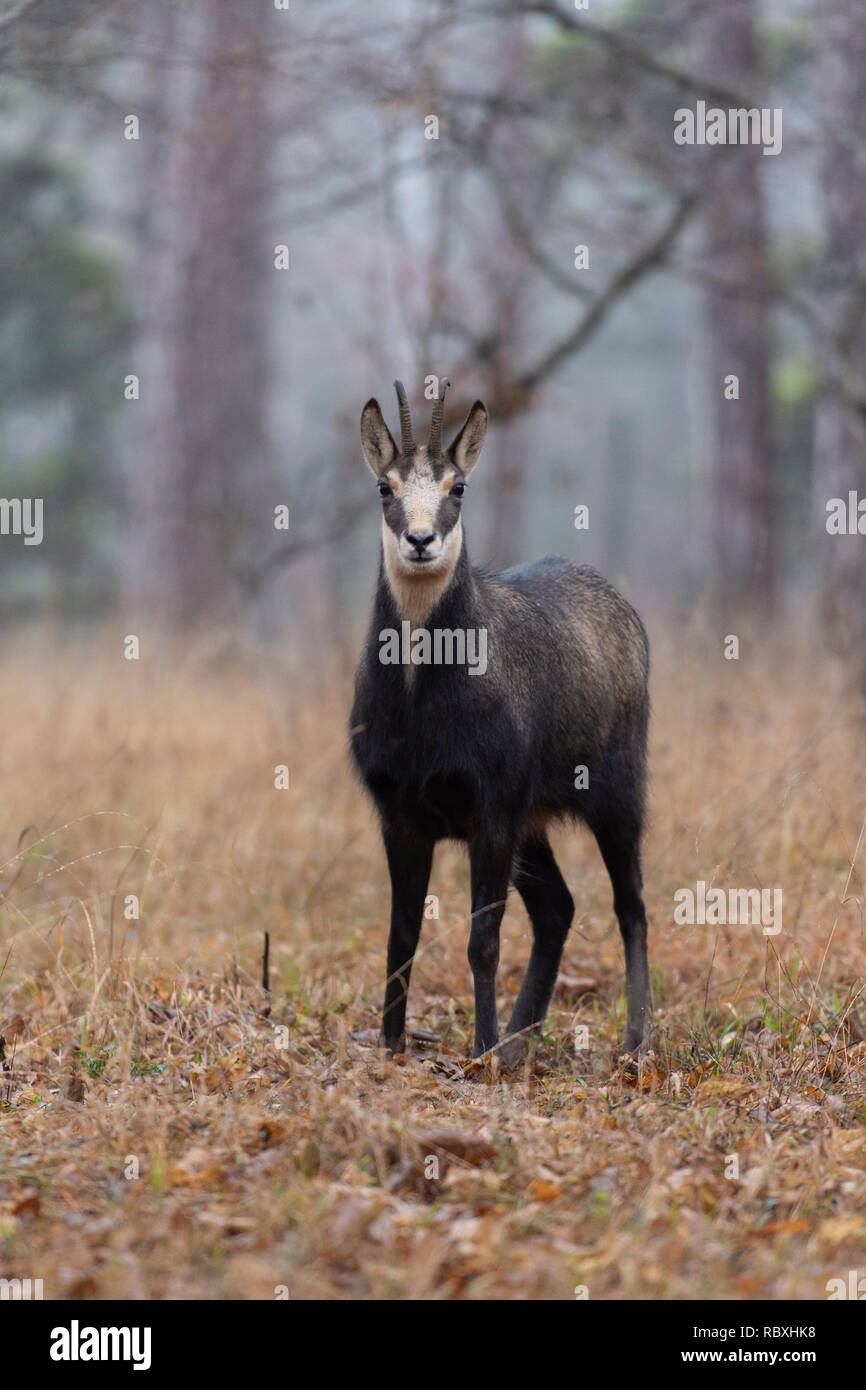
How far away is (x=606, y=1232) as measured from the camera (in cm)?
412

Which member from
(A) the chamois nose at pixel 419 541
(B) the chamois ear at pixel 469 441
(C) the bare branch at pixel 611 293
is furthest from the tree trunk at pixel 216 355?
(A) the chamois nose at pixel 419 541

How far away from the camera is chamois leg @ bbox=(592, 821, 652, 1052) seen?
20.9 ft

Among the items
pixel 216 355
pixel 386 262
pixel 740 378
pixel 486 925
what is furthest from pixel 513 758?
pixel 386 262

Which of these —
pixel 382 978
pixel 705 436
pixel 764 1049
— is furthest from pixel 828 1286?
pixel 705 436

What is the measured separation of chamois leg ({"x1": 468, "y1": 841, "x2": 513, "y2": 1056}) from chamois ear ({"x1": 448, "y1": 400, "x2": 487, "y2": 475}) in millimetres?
1466

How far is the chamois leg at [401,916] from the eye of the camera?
19.3 ft

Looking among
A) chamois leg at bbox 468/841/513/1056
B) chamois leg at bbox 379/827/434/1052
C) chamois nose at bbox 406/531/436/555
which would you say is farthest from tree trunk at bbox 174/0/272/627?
chamois nose at bbox 406/531/436/555

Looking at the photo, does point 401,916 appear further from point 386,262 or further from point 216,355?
point 386,262

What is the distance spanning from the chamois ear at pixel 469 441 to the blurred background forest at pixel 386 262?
258 cm

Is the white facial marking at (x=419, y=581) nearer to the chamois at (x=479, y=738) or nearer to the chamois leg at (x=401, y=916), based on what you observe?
the chamois at (x=479, y=738)

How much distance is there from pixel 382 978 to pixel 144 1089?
1.87 metres

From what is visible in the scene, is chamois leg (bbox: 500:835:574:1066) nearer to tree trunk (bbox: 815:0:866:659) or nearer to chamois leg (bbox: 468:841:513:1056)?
chamois leg (bbox: 468:841:513:1056)

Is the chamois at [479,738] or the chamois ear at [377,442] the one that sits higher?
the chamois ear at [377,442]
